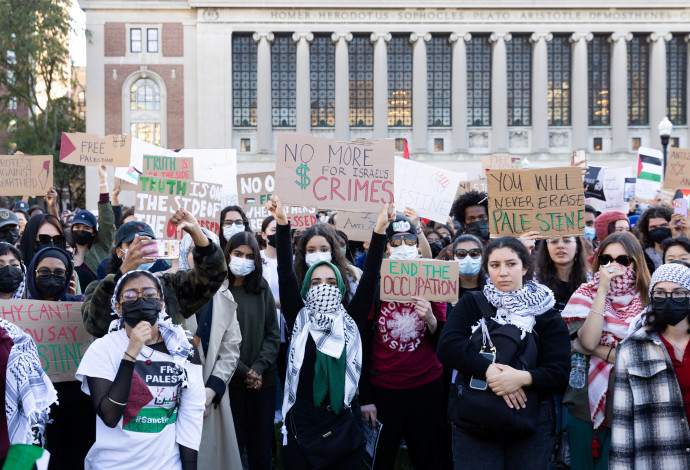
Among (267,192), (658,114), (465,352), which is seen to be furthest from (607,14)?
(465,352)

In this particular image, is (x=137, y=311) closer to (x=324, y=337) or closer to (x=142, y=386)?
(x=142, y=386)

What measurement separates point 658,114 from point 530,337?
148 feet

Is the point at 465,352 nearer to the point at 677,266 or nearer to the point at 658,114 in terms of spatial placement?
the point at 677,266

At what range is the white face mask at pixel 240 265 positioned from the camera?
Result: 20.1 feet

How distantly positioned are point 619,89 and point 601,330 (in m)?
43.5

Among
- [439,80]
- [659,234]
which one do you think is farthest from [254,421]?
[439,80]

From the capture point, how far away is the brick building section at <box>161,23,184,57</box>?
147 feet

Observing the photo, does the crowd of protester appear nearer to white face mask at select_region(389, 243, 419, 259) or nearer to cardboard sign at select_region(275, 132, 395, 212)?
white face mask at select_region(389, 243, 419, 259)

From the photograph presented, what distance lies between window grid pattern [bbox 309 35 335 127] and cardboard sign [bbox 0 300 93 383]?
4057cm

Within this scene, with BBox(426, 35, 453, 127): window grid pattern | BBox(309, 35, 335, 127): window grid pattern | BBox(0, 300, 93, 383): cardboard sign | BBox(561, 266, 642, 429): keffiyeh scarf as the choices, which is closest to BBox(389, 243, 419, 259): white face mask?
BBox(561, 266, 642, 429): keffiyeh scarf

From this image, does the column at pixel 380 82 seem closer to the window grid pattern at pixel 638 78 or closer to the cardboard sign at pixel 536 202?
the window grid pattern at pixel 638 78

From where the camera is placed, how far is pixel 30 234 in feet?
25.4

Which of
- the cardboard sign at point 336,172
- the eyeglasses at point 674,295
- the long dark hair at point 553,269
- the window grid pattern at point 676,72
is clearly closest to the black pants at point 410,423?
the long dark hair at point 553,269

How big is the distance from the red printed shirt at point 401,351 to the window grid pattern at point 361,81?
40145 millimetres
